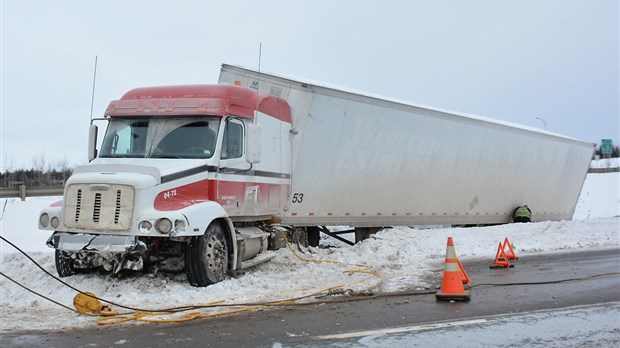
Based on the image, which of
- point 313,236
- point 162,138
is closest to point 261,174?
point 162,138

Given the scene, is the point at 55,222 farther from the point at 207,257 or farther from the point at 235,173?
the point at 235,173

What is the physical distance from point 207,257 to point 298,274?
2.17m

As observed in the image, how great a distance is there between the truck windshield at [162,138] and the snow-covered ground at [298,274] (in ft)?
6.70

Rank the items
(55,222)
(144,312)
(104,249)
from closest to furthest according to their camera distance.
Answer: (144,312), (104,249), (55,222)

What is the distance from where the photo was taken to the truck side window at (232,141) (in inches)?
410

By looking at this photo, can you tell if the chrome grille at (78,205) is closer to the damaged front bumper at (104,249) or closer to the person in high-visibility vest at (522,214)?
the damaged front bumper at (104,249)

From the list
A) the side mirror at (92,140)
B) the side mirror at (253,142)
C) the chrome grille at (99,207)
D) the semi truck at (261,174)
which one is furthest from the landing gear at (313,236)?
the chrome grille at (99,207)

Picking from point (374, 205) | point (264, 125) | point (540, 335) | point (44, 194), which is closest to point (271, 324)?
point (540, 335)

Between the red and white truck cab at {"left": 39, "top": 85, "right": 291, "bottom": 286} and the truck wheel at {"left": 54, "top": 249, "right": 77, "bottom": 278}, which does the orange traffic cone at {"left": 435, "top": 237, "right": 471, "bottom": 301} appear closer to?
the red and white truck cab at {"left": 39, "top": 85, "right": 291, "bottom": 286}

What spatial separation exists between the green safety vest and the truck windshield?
13.6 meters

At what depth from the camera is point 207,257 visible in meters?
9.50

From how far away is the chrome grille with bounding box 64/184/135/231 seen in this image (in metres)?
8.83

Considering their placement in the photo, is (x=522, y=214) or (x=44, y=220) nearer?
(x=44, y=220)

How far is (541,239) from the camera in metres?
16.8
